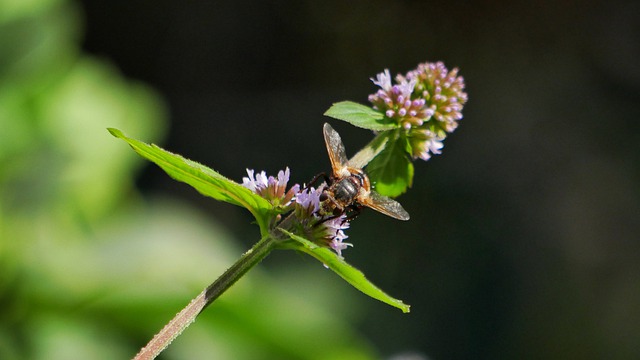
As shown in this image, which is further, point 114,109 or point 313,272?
point 313,272

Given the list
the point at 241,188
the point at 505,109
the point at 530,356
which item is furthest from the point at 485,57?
the point at 241,188

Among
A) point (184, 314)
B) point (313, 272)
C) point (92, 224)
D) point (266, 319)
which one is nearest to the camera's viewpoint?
point (184, 314)

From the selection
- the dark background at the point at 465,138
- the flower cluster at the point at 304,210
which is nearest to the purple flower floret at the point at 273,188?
the flower cluster at the point at 304,210

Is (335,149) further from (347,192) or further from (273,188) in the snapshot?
(273,188)

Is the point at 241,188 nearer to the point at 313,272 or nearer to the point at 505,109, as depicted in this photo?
the point at 313,272

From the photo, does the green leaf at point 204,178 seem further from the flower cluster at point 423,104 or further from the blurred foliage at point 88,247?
the blurred foliage at point 88,247

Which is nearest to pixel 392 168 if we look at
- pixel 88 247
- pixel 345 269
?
pixel 345 269
